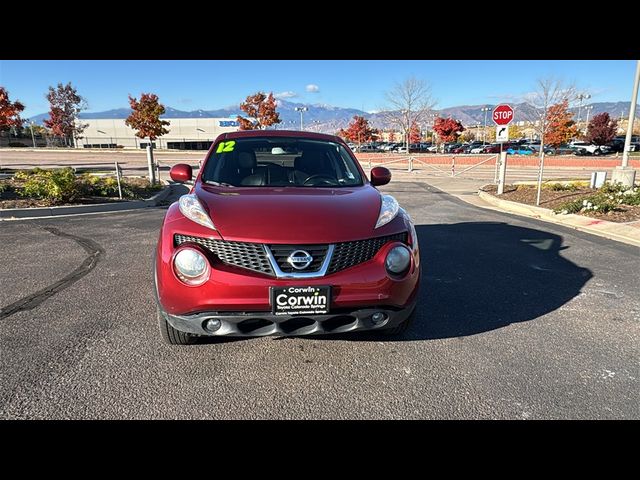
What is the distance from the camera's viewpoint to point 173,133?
7162 centimetres

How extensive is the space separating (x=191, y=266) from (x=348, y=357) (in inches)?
53.0

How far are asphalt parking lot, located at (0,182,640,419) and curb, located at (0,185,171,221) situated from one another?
3.87 meters

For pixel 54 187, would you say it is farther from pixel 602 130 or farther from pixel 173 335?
pixel 602 130

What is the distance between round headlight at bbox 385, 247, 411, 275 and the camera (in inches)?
107

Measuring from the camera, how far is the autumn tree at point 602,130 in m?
50.2

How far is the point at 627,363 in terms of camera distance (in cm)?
298

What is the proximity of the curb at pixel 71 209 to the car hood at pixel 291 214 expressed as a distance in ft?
22.9

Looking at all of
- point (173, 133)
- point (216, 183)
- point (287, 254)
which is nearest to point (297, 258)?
point (287, 254)

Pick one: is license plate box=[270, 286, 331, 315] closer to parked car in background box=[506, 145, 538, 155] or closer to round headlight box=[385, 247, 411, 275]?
round headlight box=[385, 247, 411, 275]

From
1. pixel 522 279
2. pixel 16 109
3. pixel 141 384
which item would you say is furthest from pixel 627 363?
pixel 16 109

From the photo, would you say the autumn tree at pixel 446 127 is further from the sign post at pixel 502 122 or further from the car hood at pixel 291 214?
the car hood at pixel 291 214

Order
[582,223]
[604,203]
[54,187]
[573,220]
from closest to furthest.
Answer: [582,223] → [573,220] → [604,203] → [54,187]

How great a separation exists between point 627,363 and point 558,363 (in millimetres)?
525
